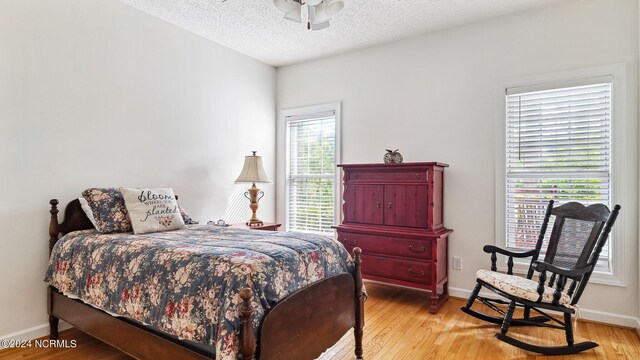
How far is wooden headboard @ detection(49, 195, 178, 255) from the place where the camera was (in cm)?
259

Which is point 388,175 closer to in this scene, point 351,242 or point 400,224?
point 400,224

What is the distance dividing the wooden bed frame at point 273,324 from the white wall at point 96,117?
20 cm

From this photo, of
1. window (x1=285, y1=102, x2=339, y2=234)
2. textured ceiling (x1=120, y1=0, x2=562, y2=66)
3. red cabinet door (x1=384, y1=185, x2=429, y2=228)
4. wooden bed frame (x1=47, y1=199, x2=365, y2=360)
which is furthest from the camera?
window (x1=285, y1=102, x2=339, y2=234)

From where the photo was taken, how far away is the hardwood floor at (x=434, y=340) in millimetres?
2328

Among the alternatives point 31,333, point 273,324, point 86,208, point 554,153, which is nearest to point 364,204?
point 554,153

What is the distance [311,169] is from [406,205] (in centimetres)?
154

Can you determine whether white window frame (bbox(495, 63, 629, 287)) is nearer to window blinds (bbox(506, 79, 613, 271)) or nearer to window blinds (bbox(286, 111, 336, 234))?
window blinds (bbox(506, 79, 613, 271))

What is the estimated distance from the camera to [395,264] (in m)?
3.29

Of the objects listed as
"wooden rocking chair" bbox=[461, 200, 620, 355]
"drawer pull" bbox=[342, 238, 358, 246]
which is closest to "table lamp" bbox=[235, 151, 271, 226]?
"drawer pull" bbox=[342, 238, 358, 246]

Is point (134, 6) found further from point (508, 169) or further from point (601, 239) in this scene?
point (601, 239)

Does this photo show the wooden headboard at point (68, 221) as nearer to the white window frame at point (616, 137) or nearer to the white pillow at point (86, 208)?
the white pillow at point (86, 208)

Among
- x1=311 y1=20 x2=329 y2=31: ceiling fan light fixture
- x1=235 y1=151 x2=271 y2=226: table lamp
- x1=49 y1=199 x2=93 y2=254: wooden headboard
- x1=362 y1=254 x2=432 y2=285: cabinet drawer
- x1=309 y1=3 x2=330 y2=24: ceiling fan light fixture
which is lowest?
x1=362 y1=254 x2=432 y2=285: cabinet drawer

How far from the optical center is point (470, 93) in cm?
342

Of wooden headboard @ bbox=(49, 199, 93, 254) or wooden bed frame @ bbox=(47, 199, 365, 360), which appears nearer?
wooden bed frame @ bbox=(47, 199, 365, 360)
